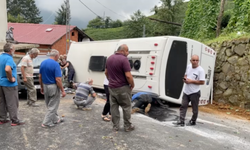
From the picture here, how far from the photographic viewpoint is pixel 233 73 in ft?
26.8

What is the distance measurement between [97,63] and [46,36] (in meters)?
25.2

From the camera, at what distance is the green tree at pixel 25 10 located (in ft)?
231

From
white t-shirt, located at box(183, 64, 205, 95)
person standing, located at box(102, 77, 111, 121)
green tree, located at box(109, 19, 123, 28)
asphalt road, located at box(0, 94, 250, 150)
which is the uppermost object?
green tree, located at box(109, 19, 123, 28)

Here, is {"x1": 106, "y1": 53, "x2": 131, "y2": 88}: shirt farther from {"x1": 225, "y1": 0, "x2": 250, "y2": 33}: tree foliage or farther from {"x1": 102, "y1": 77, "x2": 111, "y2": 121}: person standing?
{"x1": 225, "y1": 0, "x2": 250, "y2": 33}: tree foliage

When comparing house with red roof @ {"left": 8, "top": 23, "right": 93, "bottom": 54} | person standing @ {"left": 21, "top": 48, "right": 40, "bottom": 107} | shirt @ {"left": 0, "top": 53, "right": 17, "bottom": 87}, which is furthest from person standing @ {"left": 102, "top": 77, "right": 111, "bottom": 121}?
house with red roof @ {"left": 8, "top": 23, "right": 93, "bottom": 54}

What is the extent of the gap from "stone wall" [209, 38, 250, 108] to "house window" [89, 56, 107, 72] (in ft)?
15.2

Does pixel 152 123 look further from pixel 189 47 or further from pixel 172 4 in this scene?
pixel 172 4

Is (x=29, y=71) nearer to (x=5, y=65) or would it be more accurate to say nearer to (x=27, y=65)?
(x=27, y=65)

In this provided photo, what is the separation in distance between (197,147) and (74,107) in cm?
406

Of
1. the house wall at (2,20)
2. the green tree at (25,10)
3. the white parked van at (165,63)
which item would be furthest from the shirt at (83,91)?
the green tree at (25,10)

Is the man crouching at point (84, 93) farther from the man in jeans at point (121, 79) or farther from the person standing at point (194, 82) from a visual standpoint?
the person standing at point (194, 82)

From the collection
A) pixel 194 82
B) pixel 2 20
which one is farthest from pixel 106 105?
pixel 2 20

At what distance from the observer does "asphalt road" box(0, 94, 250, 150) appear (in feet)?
12.7

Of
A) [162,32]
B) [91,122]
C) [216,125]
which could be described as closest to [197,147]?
[216,125]
